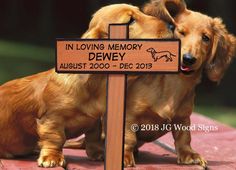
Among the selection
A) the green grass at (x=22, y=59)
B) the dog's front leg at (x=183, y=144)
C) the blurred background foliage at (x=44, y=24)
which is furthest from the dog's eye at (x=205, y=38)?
the blurred background foliage at (x=44, y=24)

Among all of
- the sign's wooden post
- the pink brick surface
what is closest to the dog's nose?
the sign's wooden post

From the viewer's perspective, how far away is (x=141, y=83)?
311 centimetres

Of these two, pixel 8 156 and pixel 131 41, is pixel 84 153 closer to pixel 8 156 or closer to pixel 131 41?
pixel 8 156

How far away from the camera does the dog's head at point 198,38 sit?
3.00m

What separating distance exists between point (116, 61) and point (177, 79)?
53 cm

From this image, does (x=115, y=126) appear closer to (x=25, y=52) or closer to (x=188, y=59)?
(x=188, y=59)

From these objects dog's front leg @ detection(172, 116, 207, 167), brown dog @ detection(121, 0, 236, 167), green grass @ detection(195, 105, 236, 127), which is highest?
brown dog @ detection(121, 0, 236, 167)

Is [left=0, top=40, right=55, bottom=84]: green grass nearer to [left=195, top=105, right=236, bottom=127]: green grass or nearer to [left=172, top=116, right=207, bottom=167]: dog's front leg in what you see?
[left=195, top=105, right=236, bottom=127]: green grass

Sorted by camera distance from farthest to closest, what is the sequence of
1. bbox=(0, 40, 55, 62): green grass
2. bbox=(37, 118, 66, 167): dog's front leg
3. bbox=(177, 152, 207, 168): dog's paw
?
1. bbox=(0, 40, 55, 62): green grass
2. bbox=(177, 152, 207, 168): dog's paw
3. bbox=(37, 118, 66, 167): dog's front leg

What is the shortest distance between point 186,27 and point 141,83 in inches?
12.8

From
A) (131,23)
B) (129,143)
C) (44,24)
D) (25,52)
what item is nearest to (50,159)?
(129,143)

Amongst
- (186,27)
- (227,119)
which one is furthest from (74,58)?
(227,119)

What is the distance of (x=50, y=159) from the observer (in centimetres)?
302

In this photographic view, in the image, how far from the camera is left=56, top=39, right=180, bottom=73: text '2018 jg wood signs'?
2648mm
